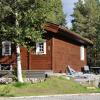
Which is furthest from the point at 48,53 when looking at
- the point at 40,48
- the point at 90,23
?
the point at 90,23

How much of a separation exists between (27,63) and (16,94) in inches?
424

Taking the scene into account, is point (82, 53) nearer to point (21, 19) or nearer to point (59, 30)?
point (59, 30)

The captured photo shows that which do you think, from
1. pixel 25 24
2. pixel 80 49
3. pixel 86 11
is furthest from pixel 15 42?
pixel 86 11

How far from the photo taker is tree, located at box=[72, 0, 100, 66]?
64.2 m

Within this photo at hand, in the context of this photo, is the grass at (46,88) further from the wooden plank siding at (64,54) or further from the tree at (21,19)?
the wooden plank siding at (64,54)

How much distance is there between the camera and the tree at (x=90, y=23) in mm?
64188

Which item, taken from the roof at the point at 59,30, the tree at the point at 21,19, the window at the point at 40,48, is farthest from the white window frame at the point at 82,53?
the tree at the point at 21,19

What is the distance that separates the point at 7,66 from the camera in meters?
35.7

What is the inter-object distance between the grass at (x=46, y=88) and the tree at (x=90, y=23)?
113 feet

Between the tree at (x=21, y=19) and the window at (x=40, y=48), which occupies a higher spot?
the tree at (x=21, y=19)

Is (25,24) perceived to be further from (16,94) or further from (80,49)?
(80,49)

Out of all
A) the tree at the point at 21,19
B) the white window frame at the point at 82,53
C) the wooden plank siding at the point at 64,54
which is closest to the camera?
the tree at the point at 21,19

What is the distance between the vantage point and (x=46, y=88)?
26.8 meters

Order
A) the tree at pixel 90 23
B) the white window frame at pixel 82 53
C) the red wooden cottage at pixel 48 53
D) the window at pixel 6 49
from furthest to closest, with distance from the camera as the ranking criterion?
1. the tree at pixel 90 23
2. the white window frame at pixel 82 53
3. the window at pixel 6 49
4. the red wooden cottage at pixel 48 53
